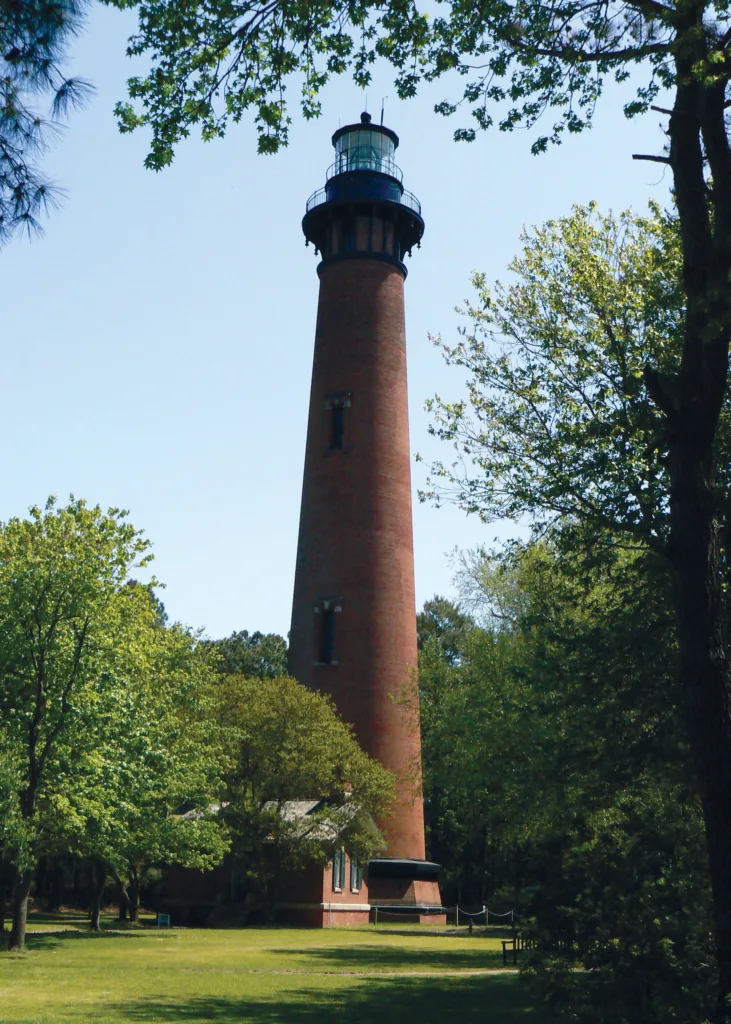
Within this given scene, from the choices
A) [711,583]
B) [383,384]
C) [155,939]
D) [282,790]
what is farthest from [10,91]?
[383,384]

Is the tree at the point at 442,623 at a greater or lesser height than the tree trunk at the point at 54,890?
greater

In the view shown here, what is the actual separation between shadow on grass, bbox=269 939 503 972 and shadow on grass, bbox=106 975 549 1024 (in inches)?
141

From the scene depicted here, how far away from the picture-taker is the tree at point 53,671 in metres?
22.3

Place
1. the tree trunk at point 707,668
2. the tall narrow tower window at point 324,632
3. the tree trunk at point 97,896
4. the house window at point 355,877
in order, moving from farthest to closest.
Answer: the tall narrow tower window at point 324,632 < the house window at point 355,877 < the tree trunk at point 97,896 < the tree trunk at point 707,668

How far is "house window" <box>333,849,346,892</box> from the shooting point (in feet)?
124

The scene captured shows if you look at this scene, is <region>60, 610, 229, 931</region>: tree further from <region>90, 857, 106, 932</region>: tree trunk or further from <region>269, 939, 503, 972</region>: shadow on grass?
<region>269, 939, 503, 972</region>: shadow on grass

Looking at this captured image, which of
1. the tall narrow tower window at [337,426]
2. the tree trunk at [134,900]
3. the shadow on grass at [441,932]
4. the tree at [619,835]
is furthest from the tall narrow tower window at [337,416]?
the tree at [619,835]

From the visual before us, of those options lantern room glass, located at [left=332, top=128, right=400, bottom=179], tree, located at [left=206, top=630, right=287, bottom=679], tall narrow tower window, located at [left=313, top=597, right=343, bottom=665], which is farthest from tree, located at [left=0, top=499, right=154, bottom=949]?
tree, located at [left=206, top=630, right=287, bottom=679]

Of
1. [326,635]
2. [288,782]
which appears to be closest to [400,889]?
[288,782]

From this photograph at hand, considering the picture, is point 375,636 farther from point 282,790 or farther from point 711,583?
point 711,583

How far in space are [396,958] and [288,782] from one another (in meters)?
13.0

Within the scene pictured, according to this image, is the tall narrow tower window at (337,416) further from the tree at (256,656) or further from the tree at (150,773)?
the tree at (256,656)

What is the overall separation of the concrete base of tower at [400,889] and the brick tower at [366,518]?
0.05 metres

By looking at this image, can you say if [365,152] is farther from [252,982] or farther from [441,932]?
[252,982]
